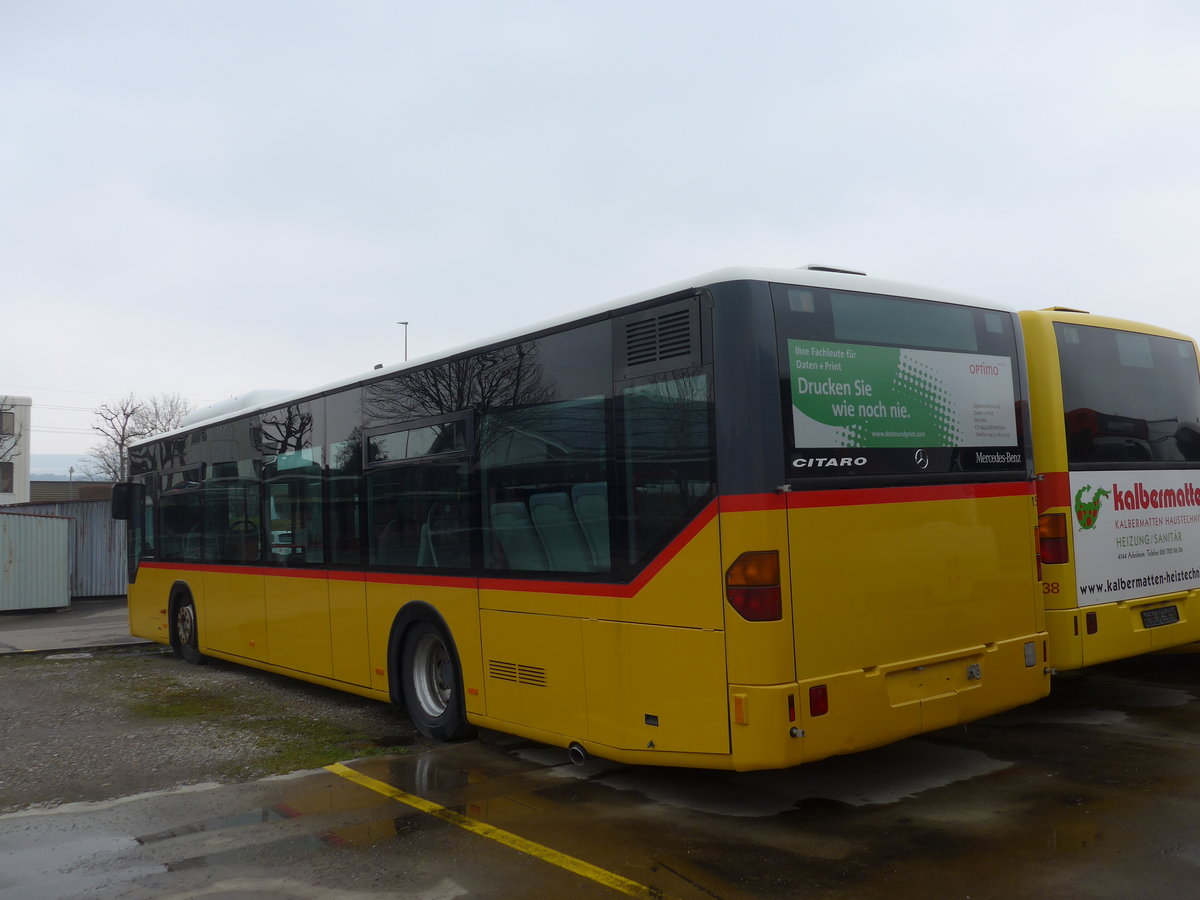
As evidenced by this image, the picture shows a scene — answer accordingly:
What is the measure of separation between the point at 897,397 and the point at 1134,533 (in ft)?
11.3

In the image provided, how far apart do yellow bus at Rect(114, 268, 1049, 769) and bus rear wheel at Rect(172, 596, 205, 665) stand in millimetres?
5514

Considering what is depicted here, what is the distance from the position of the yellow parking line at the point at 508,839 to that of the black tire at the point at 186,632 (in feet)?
20.4

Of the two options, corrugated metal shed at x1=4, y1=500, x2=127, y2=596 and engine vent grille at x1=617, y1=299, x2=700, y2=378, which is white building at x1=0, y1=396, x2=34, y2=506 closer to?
corrugated metal shed at x1=4, y1=500, x2=127, y2=596

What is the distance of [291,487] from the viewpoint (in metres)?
9.81

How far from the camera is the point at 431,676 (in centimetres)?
793

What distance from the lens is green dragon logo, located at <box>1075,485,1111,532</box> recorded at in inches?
296

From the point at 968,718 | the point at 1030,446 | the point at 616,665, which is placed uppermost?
the point at 1030,446

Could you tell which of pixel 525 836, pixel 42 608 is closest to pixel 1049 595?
pixel 525 836

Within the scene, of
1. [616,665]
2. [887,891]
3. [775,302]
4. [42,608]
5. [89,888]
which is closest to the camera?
[887,891]

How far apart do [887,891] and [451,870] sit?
2.13 m

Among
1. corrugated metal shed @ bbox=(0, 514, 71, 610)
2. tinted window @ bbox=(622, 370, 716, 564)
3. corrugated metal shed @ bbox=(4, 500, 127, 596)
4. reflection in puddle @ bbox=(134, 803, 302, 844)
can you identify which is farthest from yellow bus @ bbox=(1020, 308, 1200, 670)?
corrugated metal shed @ bbox=(4, 500, 127, 596)

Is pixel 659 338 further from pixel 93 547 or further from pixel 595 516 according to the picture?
pixel 93 547

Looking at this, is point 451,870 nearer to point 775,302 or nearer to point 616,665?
point 616,665

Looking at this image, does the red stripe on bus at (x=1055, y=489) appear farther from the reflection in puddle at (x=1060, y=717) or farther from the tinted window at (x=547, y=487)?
the tinted window at (x=547, y=487)
